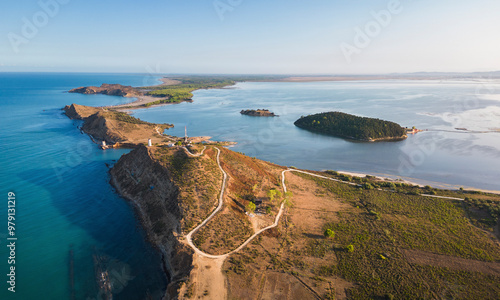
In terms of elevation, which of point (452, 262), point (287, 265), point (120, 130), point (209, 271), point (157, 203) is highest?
point (452, 262)

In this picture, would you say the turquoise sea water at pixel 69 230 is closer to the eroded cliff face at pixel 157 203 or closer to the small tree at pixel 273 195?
the eroded cliff face at pixel 157 203

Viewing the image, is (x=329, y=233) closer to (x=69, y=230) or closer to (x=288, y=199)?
(x=288, y=199)

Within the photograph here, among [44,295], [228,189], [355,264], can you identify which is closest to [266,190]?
[228,189]

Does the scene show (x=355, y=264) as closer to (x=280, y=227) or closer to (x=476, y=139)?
(x=280, y=227)

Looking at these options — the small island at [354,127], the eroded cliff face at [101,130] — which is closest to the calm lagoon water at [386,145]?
the small island at [354,127]

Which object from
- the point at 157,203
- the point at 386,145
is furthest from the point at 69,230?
the point at 386,145
